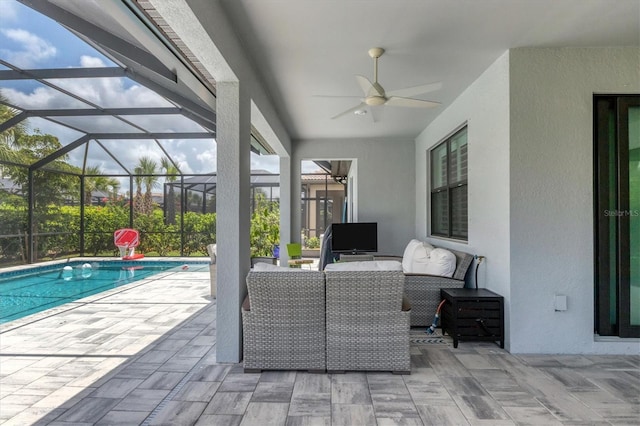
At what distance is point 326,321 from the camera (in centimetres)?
258

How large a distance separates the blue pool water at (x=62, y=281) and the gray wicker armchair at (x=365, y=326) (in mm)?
4351

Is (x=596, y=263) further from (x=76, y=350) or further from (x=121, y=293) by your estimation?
(x=121, y=293)

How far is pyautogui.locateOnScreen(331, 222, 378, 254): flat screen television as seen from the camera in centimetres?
589

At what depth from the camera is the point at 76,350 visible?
10.1 ft

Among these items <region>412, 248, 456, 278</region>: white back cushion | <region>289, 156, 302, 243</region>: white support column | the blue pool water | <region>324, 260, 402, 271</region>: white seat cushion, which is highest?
<region>289, 156, 302, 243</region>: white support column

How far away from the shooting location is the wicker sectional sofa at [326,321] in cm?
250

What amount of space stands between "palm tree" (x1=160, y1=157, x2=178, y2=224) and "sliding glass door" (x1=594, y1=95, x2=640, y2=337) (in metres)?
9.87

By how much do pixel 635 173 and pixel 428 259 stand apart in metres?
2.16

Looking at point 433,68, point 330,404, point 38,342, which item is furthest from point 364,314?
point 38,342

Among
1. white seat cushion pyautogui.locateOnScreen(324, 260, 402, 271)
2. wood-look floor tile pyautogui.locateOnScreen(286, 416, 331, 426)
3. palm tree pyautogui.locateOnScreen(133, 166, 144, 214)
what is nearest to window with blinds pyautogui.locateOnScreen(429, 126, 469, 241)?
white seat cushion pyautogui.locateOnScreen(324, 260, 402, 271)

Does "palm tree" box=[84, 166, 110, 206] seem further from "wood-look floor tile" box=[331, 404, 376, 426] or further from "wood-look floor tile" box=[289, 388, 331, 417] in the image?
"wood-look floor tile" box=[331, 404, 376, 426]

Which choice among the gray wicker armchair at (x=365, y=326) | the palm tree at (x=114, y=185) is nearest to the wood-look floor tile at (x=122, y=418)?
the gray wicker armchair at (x=365, y=326)

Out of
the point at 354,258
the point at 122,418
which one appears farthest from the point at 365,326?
the point at 354,258

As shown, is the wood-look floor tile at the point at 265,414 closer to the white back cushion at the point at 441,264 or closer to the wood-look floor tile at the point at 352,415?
the wood-look floor tile at the point at 352,415
